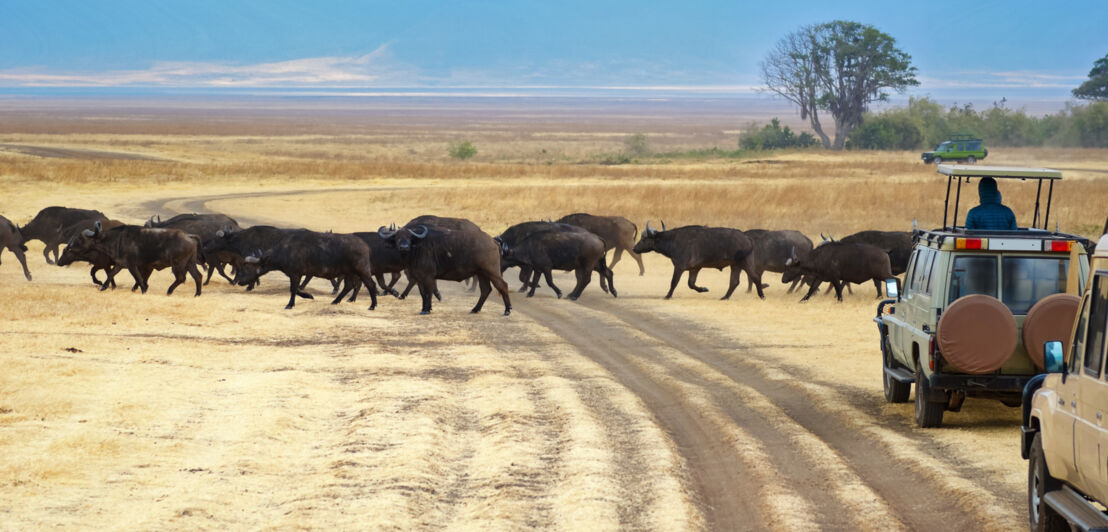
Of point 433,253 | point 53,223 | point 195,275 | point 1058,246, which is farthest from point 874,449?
point 53,223

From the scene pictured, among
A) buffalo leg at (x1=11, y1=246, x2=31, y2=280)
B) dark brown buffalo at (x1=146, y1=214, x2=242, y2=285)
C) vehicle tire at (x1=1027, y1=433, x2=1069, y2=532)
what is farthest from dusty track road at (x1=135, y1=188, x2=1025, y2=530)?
buffalo leg at (x1=11, y1=246, x2=31, y2=280)

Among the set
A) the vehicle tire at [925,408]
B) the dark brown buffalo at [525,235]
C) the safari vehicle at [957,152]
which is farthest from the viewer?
the safari vehicle at [957,152]

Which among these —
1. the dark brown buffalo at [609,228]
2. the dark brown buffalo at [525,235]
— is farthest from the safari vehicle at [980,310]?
the dark brown buffalo at [609,228]

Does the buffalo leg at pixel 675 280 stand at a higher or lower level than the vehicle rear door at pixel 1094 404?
lower

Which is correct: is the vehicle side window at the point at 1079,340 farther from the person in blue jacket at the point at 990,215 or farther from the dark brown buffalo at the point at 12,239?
the dark brown buffalo at the point at 12,239

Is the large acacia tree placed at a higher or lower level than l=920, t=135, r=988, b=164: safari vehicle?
higher

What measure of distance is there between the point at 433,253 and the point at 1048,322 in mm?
12832

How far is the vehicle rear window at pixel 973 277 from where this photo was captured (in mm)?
12312

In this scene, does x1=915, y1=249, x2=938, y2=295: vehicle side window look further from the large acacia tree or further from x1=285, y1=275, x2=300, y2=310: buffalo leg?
the large acacia tree

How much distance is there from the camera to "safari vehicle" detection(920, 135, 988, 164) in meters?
74.4

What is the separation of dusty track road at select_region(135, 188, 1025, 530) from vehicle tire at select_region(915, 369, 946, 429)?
21cm

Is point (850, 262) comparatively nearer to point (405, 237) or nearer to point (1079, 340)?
point (405, 237)

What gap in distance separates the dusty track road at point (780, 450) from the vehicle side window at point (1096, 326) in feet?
6.19

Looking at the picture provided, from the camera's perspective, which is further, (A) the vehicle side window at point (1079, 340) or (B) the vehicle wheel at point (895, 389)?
(B) the vehicle wheel at point (895, 389)
